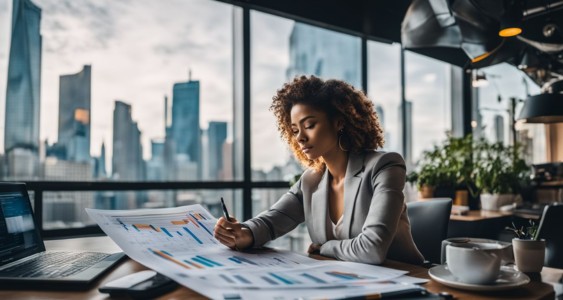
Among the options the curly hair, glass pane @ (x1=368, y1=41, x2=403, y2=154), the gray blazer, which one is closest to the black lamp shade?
the curly hair

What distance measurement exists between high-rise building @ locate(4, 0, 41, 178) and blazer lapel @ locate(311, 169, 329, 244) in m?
1.89

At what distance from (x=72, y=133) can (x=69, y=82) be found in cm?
32

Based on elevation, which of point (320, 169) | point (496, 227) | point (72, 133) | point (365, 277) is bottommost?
point (496, 227)

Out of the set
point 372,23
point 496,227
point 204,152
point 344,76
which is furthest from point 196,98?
point 496,227

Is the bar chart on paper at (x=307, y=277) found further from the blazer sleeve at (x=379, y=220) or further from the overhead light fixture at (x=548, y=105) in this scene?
the overhead light fixture at (x=548, y=105)

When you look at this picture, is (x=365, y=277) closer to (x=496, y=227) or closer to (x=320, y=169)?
(x=320, y=169)

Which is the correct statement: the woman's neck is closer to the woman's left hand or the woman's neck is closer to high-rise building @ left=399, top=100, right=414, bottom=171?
the woman's left hand

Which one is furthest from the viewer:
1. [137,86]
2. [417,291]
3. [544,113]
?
[137,86]

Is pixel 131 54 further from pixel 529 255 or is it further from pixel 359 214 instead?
pixel 529 255

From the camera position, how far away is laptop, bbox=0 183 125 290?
94 centimetres

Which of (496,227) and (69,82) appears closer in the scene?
(69,82)

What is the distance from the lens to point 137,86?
3.04 meters

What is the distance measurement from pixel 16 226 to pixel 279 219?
81 cm

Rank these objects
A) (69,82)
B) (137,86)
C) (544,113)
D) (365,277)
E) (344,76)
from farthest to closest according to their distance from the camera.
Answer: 1. (344,76)
2. (137,86)
3. (69,82)
4. (544,113)
5. (365,277)
